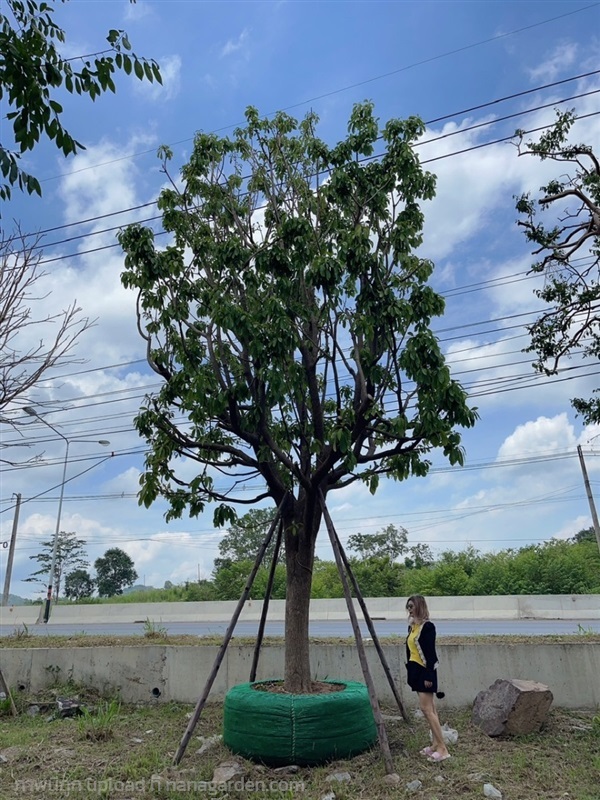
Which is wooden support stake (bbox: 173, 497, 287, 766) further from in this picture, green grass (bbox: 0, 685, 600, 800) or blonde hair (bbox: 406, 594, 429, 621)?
blonde hair (bbox: 406, 594, 429, 621)

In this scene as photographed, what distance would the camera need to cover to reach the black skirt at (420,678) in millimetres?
6059

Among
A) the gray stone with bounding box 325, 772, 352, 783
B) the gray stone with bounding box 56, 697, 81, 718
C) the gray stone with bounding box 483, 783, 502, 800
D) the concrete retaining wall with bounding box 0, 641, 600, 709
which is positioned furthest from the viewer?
the gray stone with bounding box 56, 697, 81, 718

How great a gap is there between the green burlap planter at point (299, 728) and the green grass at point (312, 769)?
0.12 meters

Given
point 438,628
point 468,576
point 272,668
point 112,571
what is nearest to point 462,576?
point 468,576

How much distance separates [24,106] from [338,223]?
4442mm

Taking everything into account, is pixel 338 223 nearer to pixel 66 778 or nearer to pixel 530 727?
pixel 530 727

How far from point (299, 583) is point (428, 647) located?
5.33ft

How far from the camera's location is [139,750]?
6.53m

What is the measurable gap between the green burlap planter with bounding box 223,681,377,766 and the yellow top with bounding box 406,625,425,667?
668mm

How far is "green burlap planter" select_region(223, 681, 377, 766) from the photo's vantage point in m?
5.88

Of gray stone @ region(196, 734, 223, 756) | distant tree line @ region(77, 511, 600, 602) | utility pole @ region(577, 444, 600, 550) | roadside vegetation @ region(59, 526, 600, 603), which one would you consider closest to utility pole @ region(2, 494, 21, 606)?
distant tree line @ region(77, 511, 600, 602)

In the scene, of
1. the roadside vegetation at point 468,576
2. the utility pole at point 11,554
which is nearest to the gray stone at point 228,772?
the roadside vegetation at point 468,576

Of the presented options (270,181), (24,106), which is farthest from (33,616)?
(24,106)

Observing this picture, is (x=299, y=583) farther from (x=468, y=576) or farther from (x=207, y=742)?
(x=468, y=576)
